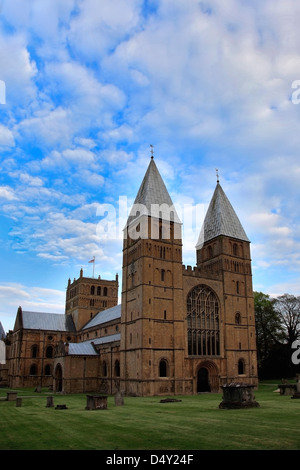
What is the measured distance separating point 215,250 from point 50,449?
1755 inches

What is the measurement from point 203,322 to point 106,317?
24.3 m

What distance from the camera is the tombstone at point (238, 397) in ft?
73.5

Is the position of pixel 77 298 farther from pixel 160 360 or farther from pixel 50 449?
pixel 50 449

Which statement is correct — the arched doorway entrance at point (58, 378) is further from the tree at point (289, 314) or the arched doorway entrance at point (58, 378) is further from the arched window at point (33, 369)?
the tree at point (289, 314)

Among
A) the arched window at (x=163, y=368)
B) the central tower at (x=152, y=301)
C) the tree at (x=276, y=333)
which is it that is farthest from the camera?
the tree at (x=276, y=333)

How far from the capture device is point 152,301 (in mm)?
44719

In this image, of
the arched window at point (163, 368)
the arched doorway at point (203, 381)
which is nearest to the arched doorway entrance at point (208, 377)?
the arched doorway at point (203, 381)

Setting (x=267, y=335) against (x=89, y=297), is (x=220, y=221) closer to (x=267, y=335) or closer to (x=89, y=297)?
(x=267, y=335)

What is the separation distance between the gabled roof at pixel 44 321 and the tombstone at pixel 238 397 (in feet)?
187

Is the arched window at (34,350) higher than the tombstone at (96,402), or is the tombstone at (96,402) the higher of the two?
the arched window at (34,350)

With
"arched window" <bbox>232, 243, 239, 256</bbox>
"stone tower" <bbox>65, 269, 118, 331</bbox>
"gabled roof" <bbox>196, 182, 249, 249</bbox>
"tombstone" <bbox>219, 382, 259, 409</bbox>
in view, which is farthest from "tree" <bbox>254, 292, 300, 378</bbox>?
"tombstone" <bbox>219, 382, 259, 409</bbox>

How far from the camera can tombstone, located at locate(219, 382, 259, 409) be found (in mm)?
22398

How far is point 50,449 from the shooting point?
39.4ft
